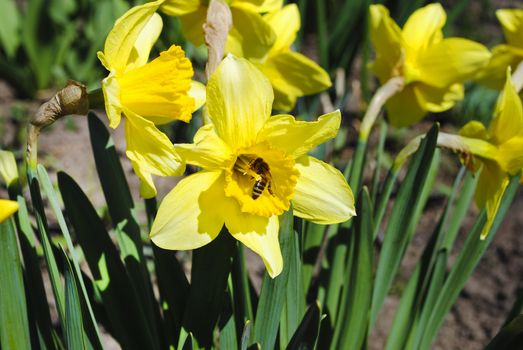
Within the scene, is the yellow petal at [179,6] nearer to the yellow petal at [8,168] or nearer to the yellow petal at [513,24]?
the yellow petal at [8,168]

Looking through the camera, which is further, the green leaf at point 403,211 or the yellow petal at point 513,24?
the yellow petal at point 513,24

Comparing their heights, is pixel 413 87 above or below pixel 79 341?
above

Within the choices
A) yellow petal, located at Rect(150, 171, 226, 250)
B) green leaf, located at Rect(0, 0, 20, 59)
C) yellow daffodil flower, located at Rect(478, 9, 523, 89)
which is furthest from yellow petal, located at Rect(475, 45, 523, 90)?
green leaf, located at Rect(0, 0, 20, 59)

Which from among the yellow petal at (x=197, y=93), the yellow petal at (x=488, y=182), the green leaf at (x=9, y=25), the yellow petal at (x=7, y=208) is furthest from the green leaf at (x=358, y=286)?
the green leaf at (x=9, y=25)

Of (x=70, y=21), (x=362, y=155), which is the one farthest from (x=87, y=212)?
(x=70, y=21)

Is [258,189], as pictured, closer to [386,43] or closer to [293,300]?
[293,300]

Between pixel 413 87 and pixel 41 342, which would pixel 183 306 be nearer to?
pixel 41 342

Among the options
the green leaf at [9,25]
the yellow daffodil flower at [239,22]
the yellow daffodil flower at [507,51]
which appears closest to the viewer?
the yellow daffodil flower at [239,22]
